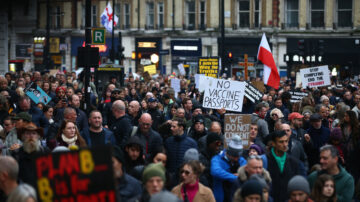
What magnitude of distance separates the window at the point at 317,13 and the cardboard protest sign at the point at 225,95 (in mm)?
32913

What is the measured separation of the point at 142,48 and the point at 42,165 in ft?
151

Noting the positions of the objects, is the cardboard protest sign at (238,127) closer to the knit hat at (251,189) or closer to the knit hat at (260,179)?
the knit hat at (260,179)

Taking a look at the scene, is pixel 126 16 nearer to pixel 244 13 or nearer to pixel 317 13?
pixel 244 13

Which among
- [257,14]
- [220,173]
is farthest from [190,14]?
Result: [220,173]

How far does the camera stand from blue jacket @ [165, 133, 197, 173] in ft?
31.7

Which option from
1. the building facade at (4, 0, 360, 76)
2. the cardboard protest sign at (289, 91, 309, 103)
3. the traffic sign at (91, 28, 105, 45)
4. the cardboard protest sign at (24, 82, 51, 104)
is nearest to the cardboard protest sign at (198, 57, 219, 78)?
the cardboard protest sign at (289, 91, 309, 103)

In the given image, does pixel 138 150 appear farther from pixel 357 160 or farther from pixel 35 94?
pixel 35 94

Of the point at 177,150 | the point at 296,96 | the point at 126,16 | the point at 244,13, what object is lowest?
the point at 177,150

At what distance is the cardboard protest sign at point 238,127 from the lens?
10492 millimetres

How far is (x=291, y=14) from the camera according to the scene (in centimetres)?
4616

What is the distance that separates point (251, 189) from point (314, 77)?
46.2 feet

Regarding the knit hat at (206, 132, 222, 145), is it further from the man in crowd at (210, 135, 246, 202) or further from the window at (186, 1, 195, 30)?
the window at (186, 1, 195, 30)

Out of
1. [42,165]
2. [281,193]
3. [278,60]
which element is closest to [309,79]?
[281,193]

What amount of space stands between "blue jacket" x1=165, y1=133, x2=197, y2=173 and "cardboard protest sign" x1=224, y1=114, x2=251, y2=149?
0.87 meters
